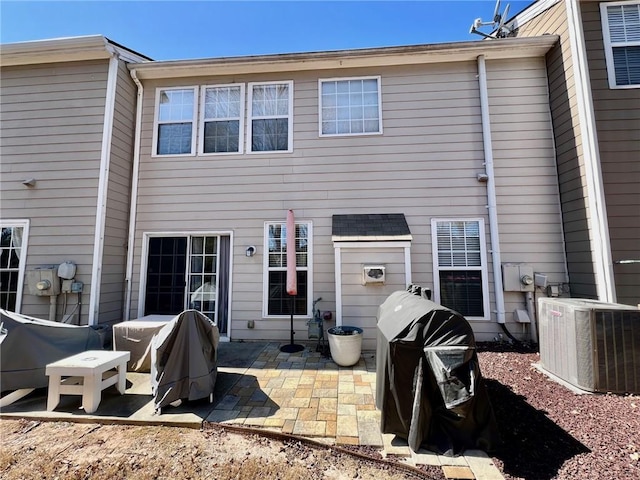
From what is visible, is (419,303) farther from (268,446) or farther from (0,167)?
(0,167)

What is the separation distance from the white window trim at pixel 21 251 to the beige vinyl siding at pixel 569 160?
9.64 metres

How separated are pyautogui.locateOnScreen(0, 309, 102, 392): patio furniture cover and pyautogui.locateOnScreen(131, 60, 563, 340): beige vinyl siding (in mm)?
1930

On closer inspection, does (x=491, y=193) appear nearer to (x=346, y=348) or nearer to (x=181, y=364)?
(x=346, y=348)

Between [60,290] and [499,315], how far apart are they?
769cm

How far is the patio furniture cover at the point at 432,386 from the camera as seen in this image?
Answer: 2.27m

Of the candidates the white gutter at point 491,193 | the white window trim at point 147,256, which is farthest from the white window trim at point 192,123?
the white gutter at point 491,193

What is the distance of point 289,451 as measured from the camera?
2410 millimetres

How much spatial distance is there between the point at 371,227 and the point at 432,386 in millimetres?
2971

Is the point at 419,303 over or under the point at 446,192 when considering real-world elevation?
under

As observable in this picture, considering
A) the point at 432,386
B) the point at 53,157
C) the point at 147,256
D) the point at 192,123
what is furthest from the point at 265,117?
the point at 432,386

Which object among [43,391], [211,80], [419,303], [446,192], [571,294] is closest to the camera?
[419,303]

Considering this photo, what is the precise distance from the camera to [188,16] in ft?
19.0

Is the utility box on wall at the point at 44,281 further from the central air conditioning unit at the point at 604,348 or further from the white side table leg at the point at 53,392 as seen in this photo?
the central air conditioning unit at the point at 604,348

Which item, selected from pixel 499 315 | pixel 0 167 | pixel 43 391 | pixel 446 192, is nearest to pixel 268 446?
pixel 43 391
